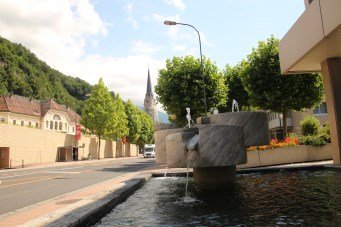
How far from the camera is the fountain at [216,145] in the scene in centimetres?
1099

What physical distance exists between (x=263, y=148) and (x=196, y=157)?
432 inches

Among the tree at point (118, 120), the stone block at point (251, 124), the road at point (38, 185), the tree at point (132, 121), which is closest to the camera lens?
the road at point (38, 185)

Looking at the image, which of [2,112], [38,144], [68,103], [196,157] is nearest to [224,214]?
[196,157]

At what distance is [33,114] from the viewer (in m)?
74.4

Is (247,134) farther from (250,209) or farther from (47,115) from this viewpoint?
(47,115)

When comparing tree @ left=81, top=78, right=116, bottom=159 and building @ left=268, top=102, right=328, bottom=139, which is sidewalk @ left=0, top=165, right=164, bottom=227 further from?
tree @ left=81, top=78, right=116, bottom=159

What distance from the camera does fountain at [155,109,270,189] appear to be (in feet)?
36.1

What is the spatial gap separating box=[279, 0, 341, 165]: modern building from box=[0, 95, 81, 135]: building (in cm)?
5964

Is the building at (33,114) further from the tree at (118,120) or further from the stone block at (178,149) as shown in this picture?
the stone block at (178,149)

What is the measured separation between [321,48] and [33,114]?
6946cm

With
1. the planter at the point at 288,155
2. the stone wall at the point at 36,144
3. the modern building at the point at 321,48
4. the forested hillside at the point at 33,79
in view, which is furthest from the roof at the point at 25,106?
the modern building at the point at 321,48

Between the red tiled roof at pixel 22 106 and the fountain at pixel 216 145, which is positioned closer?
the fountain at pixel 216 145

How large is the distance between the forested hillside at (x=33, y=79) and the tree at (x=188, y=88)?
66.6 meters

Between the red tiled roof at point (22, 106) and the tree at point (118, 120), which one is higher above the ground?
the red tiled roof at point (22, 106)
